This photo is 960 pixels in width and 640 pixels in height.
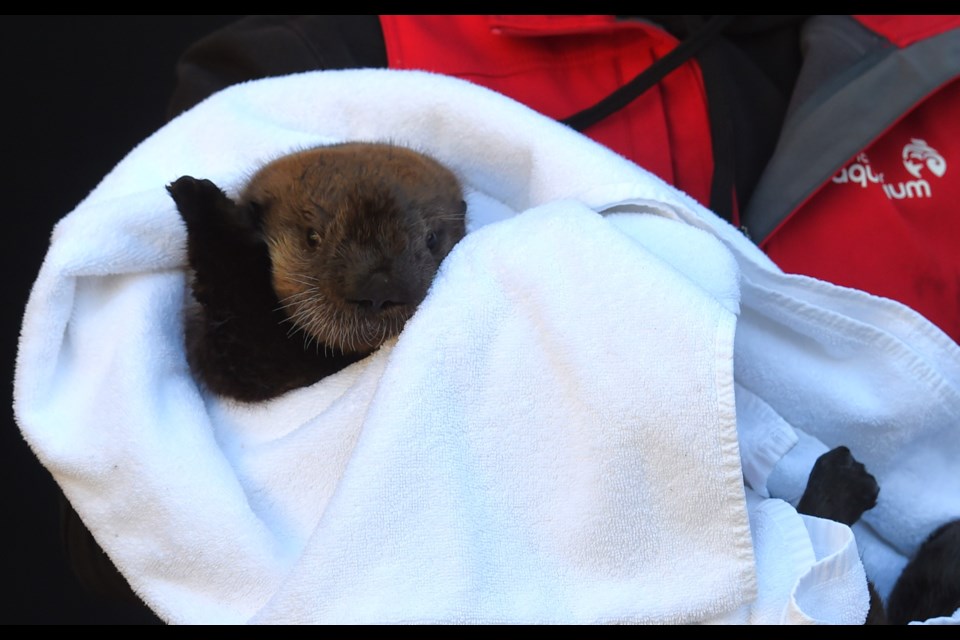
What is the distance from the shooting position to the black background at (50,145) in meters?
1.33

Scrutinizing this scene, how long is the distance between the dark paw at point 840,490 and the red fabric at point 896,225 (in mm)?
294

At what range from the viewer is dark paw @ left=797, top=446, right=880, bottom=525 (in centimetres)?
94

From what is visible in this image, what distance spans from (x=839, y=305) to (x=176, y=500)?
2.57 ft

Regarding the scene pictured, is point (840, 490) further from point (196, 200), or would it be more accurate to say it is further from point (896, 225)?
point (196, 200)

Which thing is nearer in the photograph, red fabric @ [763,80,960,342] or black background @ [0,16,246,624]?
red fabric @ [763,80,960,342]

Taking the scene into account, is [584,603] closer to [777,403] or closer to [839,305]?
[777,403]

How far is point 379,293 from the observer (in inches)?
34.5

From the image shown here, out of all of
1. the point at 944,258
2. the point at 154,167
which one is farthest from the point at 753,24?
the point at 154,167

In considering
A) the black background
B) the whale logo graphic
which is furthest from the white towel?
the black background

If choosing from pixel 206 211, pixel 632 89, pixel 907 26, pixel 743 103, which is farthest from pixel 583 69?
pixel 206 211

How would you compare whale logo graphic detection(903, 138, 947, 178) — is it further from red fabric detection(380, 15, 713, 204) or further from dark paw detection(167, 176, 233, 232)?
dark paw detection(167, 176, 233, 232)

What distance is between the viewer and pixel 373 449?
2.62 ft

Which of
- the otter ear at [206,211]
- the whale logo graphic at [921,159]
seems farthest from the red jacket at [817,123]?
the otter ear at [206,211]

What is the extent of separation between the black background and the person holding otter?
258 mm
